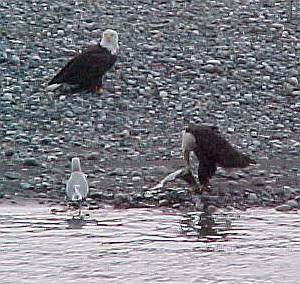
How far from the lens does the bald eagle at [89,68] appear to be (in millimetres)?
13625

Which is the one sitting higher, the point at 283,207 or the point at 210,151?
the point at 210,151

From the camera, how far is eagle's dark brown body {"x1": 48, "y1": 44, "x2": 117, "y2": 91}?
1362 cm

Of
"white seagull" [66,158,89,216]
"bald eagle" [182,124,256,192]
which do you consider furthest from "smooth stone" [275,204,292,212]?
"white seagull" [66,158,89,216]

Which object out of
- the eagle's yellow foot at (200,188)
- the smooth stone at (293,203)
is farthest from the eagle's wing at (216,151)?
the smooth stone at (293,203)

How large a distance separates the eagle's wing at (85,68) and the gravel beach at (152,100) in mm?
224

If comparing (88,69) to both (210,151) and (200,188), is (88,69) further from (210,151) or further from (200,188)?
(200,188)

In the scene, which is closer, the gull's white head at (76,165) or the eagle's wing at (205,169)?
the gull's white head at (76,165)

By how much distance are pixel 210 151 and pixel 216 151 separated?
6 centimetres

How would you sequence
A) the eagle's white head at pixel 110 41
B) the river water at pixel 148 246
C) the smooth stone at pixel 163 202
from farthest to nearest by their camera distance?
1. the eagle's white head at pixel 110 41
2. the smooth stone at pixel 163 202
3. the river water at pixel 148 246

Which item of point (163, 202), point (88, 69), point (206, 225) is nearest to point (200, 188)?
point (163, 202)

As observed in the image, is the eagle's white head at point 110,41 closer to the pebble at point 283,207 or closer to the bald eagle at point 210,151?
the bald eagle at point 210,151

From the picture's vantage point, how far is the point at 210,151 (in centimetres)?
1066

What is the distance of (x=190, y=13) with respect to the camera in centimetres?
1791

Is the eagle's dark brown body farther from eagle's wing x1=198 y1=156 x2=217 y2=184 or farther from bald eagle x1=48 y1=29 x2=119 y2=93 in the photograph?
eagle's wing x1=198 y1=156 x2=217 y2=184
